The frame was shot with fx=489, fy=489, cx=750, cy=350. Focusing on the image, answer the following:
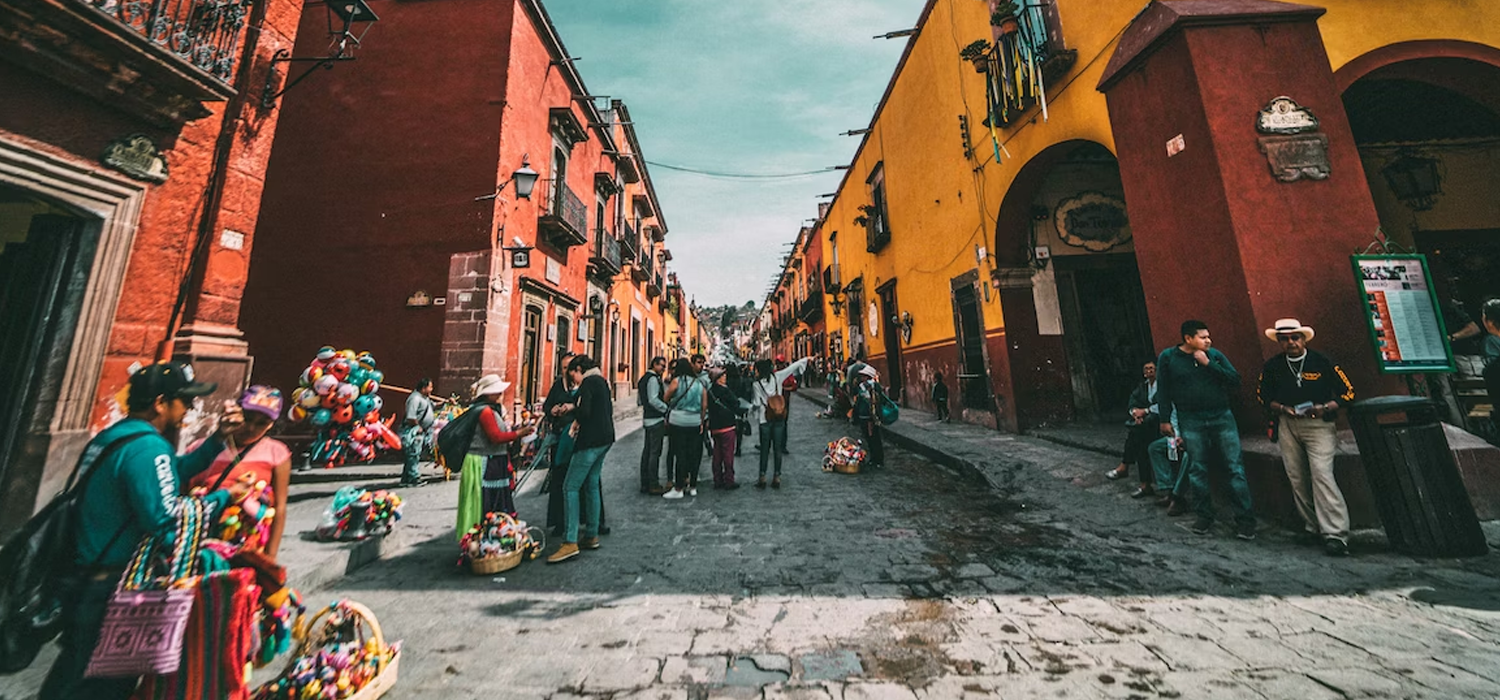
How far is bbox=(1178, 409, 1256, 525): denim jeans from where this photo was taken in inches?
150

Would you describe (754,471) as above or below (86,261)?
below

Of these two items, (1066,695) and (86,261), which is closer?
(1066,695)

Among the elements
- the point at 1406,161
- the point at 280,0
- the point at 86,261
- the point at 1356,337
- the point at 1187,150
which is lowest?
the point at 1356,337

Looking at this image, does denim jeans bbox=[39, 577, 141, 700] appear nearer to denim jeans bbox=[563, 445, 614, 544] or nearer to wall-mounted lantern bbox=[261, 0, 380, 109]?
denim jeans bbox=[563, 445, 614, 544]

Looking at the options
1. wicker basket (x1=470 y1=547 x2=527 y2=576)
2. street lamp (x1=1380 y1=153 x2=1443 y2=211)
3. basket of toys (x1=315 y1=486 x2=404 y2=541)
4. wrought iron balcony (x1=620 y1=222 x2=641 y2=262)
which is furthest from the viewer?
wrought iron balcony (x1=620 y1=222 x2=641 y2=262)

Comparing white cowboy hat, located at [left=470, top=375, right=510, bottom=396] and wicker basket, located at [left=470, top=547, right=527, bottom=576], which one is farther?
white cowboy hat, located at [left=470, top=375, right=510, bottom=396]

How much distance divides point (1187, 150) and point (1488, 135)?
22.4ft

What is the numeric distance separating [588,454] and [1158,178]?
602 centimetres

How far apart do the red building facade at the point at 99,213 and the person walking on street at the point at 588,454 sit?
11.1 feet

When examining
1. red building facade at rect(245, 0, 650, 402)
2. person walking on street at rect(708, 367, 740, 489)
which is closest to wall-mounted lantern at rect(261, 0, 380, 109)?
red building facade at rect(245, 0, 650, 402)

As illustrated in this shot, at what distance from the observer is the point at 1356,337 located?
156 inches

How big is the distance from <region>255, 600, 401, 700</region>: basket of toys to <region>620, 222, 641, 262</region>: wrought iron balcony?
14737 millimetres

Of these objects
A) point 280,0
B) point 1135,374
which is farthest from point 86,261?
point 1135,374

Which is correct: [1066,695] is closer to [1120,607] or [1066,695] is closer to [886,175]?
[1120,607]
